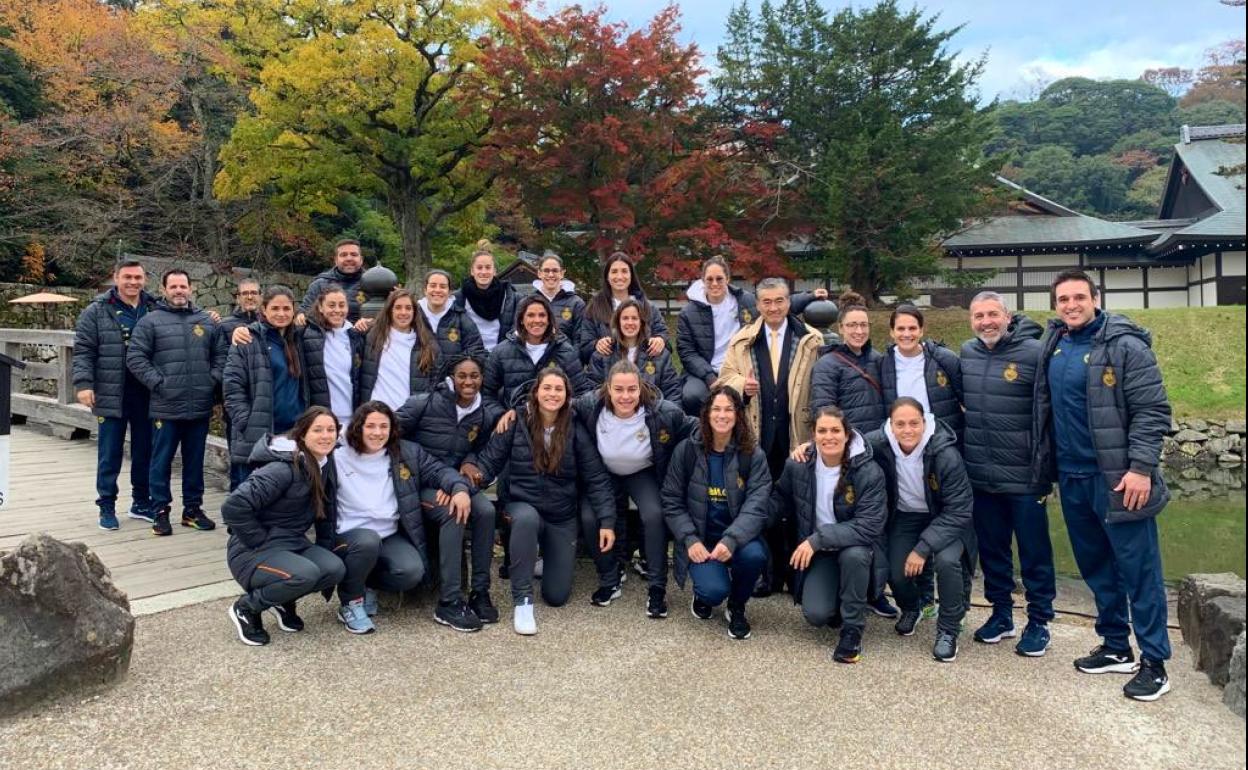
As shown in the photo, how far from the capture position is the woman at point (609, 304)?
16.7ft

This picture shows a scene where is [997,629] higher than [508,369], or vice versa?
[508,369]

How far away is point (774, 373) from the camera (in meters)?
4.68

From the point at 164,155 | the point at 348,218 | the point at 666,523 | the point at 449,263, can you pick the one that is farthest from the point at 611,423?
the point at 348,218

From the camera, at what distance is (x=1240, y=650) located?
3105 mm

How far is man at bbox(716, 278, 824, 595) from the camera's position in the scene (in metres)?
4.62

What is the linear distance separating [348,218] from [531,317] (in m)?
18.1

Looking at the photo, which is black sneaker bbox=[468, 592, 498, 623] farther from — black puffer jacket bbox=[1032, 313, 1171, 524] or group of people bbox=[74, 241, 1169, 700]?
black puffer jacket bbox=[1032, 313, 1171, 524]

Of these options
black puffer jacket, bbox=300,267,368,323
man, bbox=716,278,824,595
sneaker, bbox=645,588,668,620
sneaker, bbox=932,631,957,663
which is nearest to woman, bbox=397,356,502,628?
sneaker, bbox=645,588,668,620

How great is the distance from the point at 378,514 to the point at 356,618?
50 cm

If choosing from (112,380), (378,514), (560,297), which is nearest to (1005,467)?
(560,297)

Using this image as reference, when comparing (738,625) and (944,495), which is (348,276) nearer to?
(738,625)

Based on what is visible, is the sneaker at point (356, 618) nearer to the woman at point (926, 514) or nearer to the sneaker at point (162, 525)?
the sneaker at point (162, 525)

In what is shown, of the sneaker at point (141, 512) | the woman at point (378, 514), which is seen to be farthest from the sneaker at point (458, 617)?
the sneaker at point (141, 512)

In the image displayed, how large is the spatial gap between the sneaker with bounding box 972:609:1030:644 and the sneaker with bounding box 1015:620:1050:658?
4.0 inches
